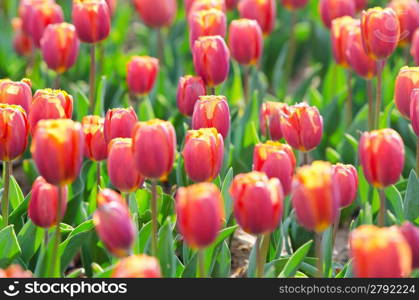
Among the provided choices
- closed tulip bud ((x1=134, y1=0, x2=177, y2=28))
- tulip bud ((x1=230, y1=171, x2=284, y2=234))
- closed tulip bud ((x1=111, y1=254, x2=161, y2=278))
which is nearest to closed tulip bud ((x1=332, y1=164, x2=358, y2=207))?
tulip bud ((x1=230, y1=171, x2=284, y2=234))

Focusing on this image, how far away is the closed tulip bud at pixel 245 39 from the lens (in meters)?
3.30

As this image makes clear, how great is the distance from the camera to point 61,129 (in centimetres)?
208

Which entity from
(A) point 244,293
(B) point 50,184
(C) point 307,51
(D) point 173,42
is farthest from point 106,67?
(A) point 244,293

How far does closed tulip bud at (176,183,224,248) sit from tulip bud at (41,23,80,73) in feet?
5.02

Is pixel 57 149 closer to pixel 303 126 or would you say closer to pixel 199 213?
pixel 199 213

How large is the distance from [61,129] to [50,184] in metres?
0.26

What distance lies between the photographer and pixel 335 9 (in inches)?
146

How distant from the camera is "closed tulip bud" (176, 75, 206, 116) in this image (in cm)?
297

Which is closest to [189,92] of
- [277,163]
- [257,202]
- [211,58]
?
[211,58]

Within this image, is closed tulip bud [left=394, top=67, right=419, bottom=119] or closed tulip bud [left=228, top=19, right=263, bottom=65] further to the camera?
closed tulip bud [left=228, top=19, right=263, bottom=65]

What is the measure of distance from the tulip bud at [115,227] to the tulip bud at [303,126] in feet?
2.67

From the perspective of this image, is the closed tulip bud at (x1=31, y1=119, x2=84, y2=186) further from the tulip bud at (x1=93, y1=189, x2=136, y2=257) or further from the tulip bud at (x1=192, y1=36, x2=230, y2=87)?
the tulip bud at (x1=192, y1=36, x2=230, y2=87)

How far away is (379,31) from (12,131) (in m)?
1.14

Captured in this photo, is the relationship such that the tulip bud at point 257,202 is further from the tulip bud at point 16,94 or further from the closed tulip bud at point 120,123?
the tulip bud at point 16,94
